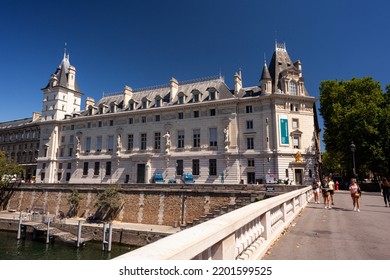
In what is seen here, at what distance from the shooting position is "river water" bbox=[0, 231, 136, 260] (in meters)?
21.8

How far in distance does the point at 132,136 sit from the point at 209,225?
40422 mm

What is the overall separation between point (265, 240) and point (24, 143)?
65.6 m

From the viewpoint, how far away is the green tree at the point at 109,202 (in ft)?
96.2

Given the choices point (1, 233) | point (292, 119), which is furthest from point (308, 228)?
point (1, 233)

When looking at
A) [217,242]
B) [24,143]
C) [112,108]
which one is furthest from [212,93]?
[24,143]

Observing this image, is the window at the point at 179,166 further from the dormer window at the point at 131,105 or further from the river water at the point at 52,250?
the river water at the point at 52,250

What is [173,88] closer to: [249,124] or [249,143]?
[249,124]

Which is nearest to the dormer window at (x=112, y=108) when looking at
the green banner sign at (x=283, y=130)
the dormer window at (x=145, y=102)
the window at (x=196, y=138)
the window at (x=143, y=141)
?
the dormer window at (x=145, y=102)

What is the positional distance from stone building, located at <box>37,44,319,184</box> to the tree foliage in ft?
11.1

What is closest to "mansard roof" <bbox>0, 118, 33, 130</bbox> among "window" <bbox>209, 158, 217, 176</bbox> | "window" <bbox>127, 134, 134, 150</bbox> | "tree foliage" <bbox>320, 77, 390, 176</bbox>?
"window" <bbox>127, 134, 134, 150</bbox>

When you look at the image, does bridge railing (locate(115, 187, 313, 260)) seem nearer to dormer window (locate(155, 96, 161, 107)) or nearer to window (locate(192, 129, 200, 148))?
window (locate(192, 129, 200, 148))

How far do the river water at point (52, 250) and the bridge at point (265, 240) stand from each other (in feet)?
59.1

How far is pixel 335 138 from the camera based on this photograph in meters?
36.8
